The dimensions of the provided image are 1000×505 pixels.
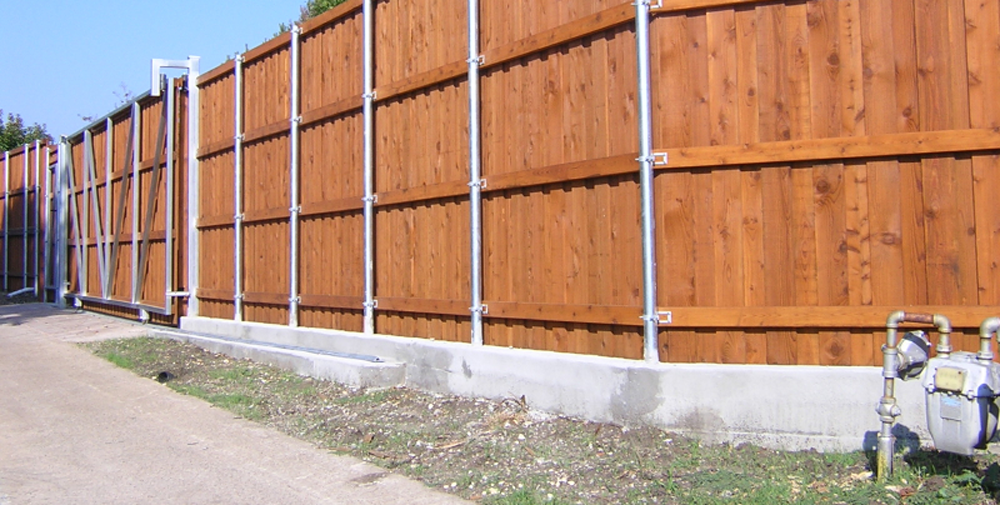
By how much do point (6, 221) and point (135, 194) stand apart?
1032 cm

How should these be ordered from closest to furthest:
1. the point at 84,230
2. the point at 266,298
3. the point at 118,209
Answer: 1. the point at 266,298
2. the point at 118,209
3. the point at 84,230

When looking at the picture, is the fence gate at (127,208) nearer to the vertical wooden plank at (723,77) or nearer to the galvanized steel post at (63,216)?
the galvanized steel post at (63,216)

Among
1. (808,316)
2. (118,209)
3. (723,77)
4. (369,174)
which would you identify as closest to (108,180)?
(118,209)

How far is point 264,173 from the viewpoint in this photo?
11.5 m

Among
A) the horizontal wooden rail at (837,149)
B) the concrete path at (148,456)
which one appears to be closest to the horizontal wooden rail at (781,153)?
the horizontal wooden rail at (837,149)

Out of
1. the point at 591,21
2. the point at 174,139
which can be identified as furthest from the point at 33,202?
the point at 591,21

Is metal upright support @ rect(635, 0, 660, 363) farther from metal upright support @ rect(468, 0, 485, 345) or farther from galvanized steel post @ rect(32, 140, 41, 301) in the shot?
galvanized steel post @ rect(32, 140, 41, 301)

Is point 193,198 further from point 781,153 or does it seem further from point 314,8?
point 314,8

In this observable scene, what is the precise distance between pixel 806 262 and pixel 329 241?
5.91 meters

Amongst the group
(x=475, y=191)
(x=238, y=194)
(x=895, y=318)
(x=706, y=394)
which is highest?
(x=238, y=194)

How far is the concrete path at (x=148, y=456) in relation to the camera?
559 cm

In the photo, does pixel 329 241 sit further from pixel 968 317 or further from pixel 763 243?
pixel 968 317

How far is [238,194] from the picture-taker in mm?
11984

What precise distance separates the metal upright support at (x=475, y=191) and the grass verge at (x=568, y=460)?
822 millimetres
